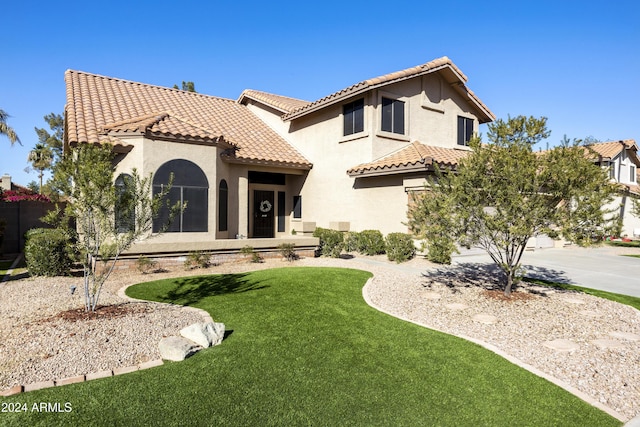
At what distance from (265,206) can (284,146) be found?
12.4 feet

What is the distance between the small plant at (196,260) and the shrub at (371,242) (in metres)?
7.18

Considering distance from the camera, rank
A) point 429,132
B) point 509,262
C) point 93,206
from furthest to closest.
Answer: point 429,132 < point 509,262 < point 93,206

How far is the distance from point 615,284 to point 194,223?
15.0m

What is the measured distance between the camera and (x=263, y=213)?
792 inches

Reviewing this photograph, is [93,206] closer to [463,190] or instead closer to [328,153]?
[463,190]

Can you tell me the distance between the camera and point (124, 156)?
13.5 m

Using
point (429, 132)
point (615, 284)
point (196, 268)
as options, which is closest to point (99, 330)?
point (196, 268)

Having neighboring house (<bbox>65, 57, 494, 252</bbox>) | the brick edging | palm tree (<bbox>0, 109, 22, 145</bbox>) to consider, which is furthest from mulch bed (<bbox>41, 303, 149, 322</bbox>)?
palm tree (<bbox>0, 109, 22, 145</bbox>)

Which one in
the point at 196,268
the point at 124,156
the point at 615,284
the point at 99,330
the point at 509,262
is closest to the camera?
the point at 99,330

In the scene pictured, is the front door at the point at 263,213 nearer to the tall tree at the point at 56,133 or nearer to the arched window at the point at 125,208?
the arched window at the point at 125,208

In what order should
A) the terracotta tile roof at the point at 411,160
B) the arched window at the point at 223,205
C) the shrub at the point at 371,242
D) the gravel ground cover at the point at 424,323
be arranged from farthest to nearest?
the shrub at the point at 371,242 → the arched window at the point at 223,205 → the terracotta tile roof at the point at 411,160 → the gravel ground cover at the point at 424,323

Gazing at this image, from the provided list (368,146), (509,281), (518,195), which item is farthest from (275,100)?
(509,281)

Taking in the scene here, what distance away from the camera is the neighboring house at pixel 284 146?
14070mm

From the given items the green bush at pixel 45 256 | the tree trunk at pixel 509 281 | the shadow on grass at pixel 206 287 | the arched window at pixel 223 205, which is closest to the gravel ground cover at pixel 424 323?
the tree trunk at pixel 509 281
